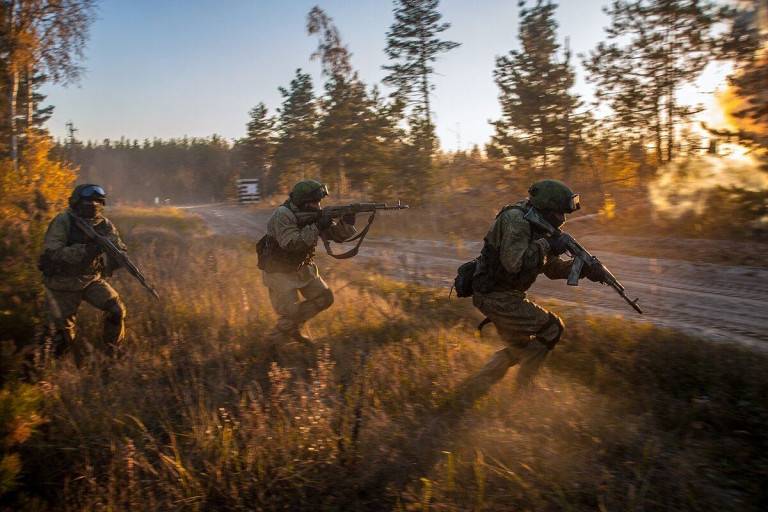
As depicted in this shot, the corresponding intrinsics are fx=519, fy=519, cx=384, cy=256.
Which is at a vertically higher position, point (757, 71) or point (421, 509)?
point (757, 71)

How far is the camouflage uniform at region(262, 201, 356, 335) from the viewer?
5625mm

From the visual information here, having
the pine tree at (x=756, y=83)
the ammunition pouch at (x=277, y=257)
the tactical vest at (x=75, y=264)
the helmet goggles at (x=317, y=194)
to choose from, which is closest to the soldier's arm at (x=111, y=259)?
the tactical vest at (x=75, y=264)

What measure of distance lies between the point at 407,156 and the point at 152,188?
68882 mm

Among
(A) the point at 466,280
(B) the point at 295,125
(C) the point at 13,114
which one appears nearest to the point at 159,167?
(B) the point at 295,125

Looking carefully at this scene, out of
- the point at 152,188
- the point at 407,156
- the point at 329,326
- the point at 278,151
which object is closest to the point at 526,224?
the point at 329,326

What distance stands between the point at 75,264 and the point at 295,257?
2.31m

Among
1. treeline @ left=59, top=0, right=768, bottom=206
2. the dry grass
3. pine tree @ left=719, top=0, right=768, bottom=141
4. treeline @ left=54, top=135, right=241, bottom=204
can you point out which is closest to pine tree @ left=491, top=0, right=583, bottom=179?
treeline @ left=59, top=0, right=768, bottom=206

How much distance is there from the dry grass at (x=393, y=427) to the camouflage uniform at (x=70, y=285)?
38 centimetres

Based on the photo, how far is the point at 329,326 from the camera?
6.45 metres

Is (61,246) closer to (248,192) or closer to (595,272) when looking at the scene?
(595,272)

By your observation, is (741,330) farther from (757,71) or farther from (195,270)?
(195,270)

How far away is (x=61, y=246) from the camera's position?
5.49m

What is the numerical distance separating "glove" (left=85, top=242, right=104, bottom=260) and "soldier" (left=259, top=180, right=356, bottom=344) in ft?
5.79

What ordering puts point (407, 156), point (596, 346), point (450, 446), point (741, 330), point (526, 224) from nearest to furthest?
point (450, 446) → point (526, 224) → point (596, 346) → point (741, 330) → point (407, 156)
